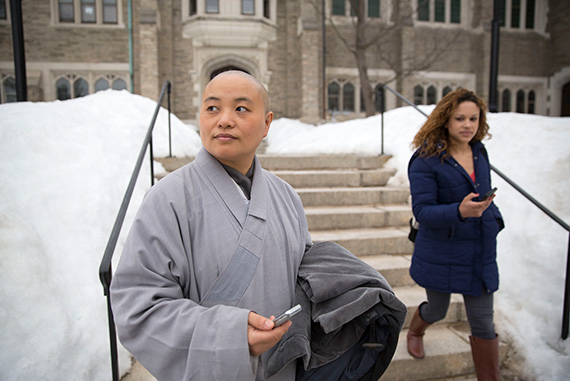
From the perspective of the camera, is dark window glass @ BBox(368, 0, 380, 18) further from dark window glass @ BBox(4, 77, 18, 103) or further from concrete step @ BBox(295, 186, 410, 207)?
dark window glass @ BBox(4, 77, 18, 103)

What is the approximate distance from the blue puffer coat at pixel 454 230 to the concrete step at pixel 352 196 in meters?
2.08

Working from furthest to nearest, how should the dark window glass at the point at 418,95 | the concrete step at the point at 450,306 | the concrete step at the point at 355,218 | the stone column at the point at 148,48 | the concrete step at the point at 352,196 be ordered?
the dark window glass at the point at 418,95
the stone column at the point at 148,48
the concrete step at the point at 352,196
the concrete step at the point at 355,218
the concrete step at the point at 450,306

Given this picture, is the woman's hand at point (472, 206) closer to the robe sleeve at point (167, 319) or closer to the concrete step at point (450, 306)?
the concrete step at point (450, 306)

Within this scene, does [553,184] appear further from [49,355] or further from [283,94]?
[283,94]

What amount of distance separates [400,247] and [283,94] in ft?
37.1

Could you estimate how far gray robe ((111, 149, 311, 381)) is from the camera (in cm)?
83

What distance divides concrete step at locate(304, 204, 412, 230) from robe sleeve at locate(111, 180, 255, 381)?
295 cm

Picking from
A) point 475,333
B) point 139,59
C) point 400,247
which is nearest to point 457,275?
point 475,333

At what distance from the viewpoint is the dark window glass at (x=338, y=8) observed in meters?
14.3

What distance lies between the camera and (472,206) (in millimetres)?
1862

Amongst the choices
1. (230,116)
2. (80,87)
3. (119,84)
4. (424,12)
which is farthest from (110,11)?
(230,116)

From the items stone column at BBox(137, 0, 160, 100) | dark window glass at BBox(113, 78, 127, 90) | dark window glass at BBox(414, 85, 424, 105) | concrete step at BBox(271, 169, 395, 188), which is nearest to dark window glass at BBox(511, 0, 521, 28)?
dark window glass at BBox(414, 85, 424, 105)

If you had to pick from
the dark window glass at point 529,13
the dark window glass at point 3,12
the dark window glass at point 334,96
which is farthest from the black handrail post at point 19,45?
the dark window glass at point 529,13

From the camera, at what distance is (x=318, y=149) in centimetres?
687
